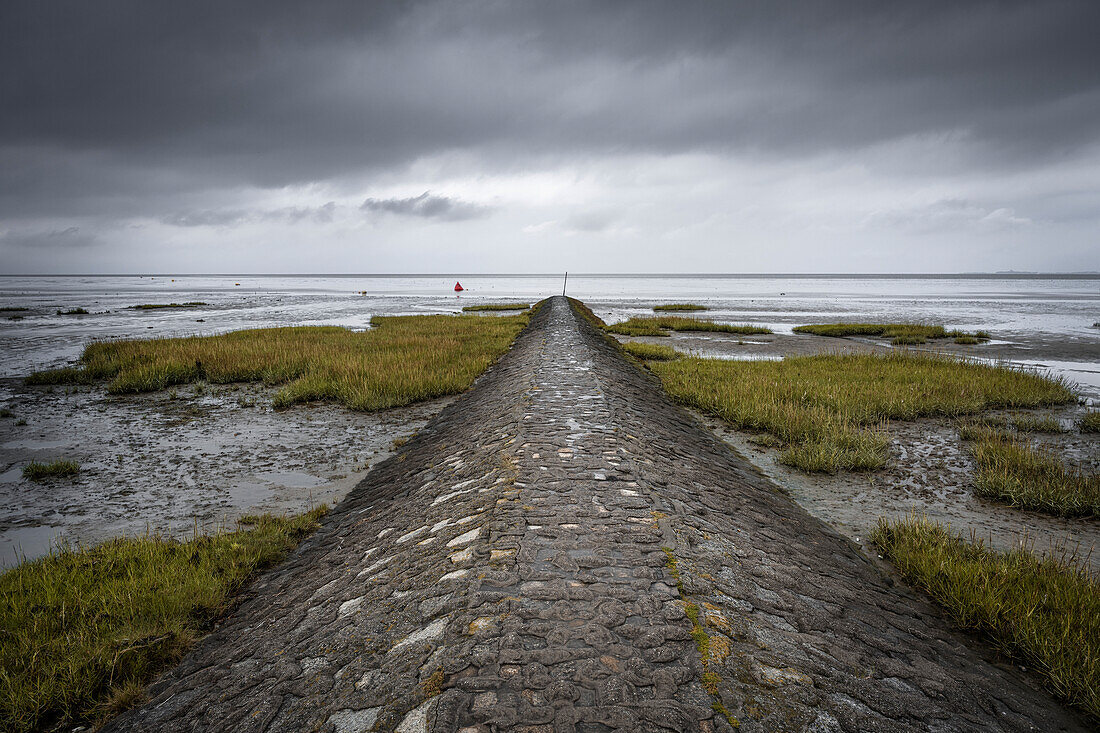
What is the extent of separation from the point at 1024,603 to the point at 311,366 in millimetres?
17937

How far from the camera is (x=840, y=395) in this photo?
43.7 feet

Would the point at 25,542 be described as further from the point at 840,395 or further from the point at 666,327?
the point at 666,327

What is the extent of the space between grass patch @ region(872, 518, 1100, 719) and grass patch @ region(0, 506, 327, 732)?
21.0ft

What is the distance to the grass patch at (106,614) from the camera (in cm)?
362

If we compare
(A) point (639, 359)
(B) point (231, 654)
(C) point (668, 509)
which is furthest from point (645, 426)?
(A) point (639, 359)

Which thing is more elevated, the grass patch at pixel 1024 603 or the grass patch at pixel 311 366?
the grass patch at pixel 311 366

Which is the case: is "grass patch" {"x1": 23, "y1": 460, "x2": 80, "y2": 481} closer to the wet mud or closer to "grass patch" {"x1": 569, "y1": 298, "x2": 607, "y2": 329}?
the wet mud

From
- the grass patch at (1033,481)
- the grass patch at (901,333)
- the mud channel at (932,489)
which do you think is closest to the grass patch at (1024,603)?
the mud channel at (932,489)

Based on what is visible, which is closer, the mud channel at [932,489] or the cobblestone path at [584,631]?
the cobblestone path at [584,631]

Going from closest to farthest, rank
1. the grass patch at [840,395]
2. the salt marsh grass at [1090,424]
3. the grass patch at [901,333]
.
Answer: the grass patch at [840,395] < the salt marsh grass at [1090,424] < the grass patch at [901,333]

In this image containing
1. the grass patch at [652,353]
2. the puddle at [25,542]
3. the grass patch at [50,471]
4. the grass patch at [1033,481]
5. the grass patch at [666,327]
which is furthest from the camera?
the grass patch at [666,327]

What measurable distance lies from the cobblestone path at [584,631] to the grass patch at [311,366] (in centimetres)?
913

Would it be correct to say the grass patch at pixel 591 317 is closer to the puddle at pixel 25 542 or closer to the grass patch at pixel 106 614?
the puddle at pixel 25 542

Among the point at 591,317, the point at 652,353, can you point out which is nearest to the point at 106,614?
the point at 652,353
